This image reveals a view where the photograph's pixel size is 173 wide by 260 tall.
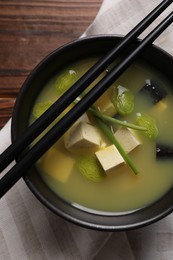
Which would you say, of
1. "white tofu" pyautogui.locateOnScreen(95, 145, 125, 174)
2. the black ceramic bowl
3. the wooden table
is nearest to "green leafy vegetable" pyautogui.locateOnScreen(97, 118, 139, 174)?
"white tofu" pyautogui.locateOnScreen(95, 145, 125, 174)

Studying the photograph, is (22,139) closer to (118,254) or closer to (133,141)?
(133,141)

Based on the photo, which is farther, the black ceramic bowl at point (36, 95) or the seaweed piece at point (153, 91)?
the seaweed piece at point (153, 91)

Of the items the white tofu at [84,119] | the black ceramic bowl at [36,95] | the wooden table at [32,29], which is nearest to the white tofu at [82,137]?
the white tofu at [84,119]

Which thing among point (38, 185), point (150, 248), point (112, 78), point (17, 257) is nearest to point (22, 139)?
point (38, 185)

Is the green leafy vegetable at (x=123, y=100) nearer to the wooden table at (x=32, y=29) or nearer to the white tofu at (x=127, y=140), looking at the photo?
the white tofu at (x=127, y=140)

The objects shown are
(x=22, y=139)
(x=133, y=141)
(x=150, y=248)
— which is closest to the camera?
(x=22, y=139)

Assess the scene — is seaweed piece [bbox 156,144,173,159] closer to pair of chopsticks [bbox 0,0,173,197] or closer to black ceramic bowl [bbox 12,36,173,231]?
black ceramic bowl [bbox 12,36,173,231]
